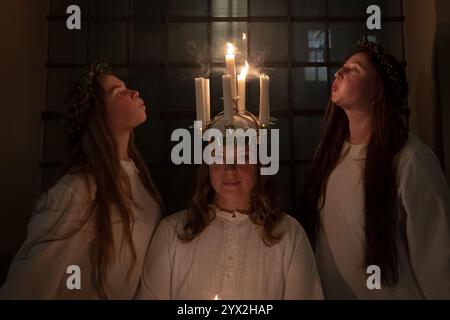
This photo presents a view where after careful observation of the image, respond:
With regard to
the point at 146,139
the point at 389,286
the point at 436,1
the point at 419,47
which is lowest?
the point at 389,286

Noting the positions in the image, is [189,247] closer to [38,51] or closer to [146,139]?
[146,139]

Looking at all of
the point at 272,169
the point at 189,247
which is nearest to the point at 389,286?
the point at 272,169

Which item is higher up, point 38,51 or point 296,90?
point 38,51

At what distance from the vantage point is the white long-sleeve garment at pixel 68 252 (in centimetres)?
154

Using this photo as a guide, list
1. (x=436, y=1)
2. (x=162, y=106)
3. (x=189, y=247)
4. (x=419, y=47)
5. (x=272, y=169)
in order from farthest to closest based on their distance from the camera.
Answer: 1. (x=162, y=106)
2. (x=419, y=47)
3. (x=436, y=1)
4. (x=272, y=169)
5. (x=189, y=247)

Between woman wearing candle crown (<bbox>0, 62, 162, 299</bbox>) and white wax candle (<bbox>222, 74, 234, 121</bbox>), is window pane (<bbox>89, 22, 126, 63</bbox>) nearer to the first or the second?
woman wearing candle crown (<bbox>0, 62, 162, 299</bbox>)

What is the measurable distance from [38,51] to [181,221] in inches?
55.2

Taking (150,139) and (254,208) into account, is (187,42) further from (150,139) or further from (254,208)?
(254,208)

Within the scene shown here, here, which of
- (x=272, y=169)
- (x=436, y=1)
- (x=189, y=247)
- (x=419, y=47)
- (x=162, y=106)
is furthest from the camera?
(x=162, y=106)

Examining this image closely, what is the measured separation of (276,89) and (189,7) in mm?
711

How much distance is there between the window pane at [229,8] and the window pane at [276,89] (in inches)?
14.8

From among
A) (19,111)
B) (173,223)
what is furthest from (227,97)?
(19,111)

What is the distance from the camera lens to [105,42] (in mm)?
2496

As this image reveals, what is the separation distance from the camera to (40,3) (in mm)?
2428
